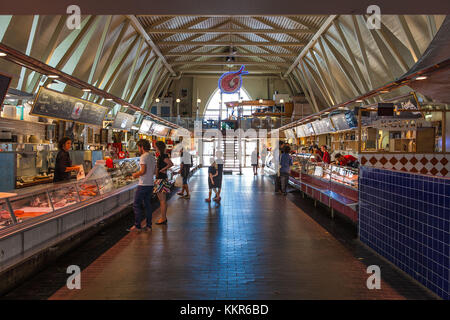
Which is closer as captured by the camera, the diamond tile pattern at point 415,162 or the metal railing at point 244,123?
the diamond tile pattern at point 415,162

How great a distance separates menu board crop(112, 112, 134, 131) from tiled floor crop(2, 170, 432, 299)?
5173mm

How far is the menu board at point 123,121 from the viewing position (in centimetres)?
1118

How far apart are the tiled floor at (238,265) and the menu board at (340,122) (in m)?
5.96

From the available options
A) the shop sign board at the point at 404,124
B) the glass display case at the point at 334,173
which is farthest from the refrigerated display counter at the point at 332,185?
the shop sign board at the point at 404,124

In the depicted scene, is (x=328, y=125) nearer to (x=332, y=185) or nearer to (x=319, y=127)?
(x=319, y=127)

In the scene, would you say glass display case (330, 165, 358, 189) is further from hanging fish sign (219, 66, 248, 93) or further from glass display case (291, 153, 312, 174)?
hanging fish sign (219, 66, 248, 93)

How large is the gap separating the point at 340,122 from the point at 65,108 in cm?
950

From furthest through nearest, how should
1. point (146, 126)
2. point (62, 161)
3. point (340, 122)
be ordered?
point (146, 126)
point (340, 122)
point (62, 161)

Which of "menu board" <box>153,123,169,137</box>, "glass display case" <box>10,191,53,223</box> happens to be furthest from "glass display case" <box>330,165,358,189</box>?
"menu board" <box>153,123,169,137</box>

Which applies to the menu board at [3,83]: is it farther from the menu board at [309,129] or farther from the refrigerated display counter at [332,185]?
the menu board at [309,129]

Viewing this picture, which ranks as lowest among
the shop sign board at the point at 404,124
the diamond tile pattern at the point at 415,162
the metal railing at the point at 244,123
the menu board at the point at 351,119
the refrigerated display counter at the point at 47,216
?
the refrigerated display counter at the point at 47,216

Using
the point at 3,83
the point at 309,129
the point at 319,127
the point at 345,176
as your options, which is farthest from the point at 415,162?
the point at 309,129

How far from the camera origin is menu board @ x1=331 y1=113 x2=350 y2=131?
12.3m

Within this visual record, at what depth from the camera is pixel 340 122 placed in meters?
12.8
